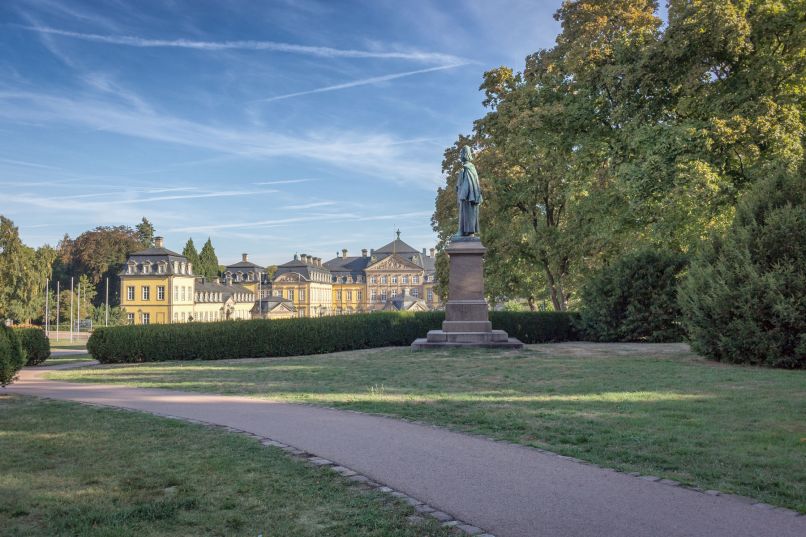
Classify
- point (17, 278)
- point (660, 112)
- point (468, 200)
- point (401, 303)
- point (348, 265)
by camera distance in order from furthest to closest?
point (348, 265) → point (401, 303) → point (17, 278) → point (468, 200) → point (660, 112)

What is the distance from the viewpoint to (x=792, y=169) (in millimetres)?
15336

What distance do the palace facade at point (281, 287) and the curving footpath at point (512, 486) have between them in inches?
2829

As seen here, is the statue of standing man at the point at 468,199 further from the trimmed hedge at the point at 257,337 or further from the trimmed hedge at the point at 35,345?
the trimmed hedge at the point at 35,345

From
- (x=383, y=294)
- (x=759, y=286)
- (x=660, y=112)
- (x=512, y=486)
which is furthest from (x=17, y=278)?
(x=383, y=294)

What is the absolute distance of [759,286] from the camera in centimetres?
1352

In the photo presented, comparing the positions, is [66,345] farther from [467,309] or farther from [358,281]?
[358,281]

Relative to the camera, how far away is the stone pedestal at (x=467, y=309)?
1908 centimetres

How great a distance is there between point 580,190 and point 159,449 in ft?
63.5

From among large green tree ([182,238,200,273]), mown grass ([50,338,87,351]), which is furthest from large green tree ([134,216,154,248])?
mown grass ([50,338,87,351])

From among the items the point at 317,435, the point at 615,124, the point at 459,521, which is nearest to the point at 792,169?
the point at 615,124

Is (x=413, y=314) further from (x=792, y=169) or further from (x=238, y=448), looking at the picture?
(x=238, y=448)

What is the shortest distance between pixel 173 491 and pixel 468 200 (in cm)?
1665

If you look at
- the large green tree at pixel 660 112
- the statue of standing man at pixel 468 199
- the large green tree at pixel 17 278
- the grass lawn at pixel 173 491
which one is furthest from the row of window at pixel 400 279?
the grass lawn at pixel 173 491

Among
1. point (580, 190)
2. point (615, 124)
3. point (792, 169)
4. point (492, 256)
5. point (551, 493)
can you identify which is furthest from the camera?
point (492, 256)
